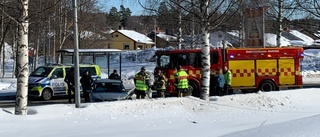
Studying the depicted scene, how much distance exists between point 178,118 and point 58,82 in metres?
10.5

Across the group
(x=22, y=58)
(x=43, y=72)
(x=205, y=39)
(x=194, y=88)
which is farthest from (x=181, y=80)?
(x=22, y=58)

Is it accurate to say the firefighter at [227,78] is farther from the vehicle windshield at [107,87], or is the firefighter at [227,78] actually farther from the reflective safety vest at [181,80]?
the vehicle windshield at [107,87]

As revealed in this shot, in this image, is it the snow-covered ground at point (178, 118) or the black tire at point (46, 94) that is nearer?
the snow-covered ground at point (178, 118)

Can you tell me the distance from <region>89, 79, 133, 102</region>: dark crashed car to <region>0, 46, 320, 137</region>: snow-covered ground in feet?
10.2

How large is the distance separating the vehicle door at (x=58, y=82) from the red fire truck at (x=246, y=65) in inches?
184

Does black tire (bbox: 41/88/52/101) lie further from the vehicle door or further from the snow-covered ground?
the snow-covered ground

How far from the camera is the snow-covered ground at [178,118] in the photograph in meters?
10.7

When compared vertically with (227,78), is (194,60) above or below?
above

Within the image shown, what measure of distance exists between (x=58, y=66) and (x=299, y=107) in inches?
462

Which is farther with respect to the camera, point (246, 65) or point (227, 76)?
point (246, 65)

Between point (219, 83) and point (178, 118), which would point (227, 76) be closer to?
point (219, 83)

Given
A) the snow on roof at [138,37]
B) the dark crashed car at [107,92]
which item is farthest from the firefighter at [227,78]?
the snow on roof at [138,37]

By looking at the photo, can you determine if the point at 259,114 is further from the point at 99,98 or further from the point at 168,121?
the point at 99,98

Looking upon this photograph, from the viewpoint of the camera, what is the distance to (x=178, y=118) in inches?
552
